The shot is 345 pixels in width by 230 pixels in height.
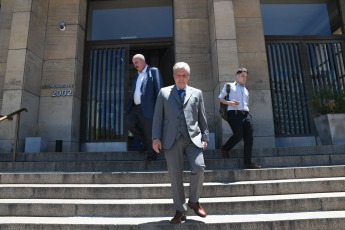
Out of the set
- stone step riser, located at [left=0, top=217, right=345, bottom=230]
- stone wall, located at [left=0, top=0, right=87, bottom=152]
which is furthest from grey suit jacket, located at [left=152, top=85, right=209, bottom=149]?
stone wall, located at [left=0, top=0, right=87, bottom=152]

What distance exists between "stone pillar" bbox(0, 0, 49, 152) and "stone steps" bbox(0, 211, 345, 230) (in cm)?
432

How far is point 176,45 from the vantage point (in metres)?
8.14

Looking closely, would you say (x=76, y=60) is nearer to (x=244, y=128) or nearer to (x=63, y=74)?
(x=63, y=74)

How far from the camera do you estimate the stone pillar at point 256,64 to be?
7.33m

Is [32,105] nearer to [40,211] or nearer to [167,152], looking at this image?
[40,211]

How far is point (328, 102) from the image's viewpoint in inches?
238

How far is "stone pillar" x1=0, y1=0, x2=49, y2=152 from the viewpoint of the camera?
697cm

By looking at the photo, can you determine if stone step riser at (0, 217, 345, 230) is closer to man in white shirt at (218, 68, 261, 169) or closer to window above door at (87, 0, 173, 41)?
man in white shirt at (218, 68, 261, 169)

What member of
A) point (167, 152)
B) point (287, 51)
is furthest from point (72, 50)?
point (287, 51)

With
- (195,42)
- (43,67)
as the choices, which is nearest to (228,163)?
(195,42)

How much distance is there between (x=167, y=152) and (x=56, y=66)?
6.55 m

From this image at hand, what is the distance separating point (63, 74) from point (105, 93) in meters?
1.43

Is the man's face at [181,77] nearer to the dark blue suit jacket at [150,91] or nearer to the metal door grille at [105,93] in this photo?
the dark blue suit jacket at [150,91]

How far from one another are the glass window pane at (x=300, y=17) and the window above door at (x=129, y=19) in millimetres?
3603
